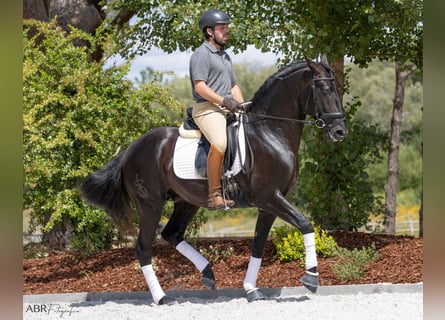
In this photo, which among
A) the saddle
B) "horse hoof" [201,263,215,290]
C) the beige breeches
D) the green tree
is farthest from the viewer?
the green tree

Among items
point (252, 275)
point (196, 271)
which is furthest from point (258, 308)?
point (196, 271)

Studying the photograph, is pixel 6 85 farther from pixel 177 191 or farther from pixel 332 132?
pixel 177 191

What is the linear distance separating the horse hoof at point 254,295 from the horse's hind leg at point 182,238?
0.46 meters

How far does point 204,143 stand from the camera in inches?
254

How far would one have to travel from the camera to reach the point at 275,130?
20.9 ft

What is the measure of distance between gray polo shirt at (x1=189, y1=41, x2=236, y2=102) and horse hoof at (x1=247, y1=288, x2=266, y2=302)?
2.04m

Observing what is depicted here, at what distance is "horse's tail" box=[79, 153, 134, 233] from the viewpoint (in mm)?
7129

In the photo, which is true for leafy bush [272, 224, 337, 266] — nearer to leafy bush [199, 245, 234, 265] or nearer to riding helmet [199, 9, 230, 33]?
leafy bush [199, 245, 234, 265]

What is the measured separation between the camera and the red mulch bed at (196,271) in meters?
7.75

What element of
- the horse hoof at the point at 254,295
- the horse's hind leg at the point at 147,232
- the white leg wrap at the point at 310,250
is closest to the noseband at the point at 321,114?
the white leg wrap at the point at 310,250

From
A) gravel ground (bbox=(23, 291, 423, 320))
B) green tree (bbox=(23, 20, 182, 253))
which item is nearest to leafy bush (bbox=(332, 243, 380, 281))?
gravel ground (bbox=(23, 291, 423, 320))

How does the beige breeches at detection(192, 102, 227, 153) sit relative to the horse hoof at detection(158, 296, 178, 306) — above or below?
above

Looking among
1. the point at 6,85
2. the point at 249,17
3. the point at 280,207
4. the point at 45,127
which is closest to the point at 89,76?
the point at 45,127

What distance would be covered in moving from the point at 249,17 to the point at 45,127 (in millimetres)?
3513
